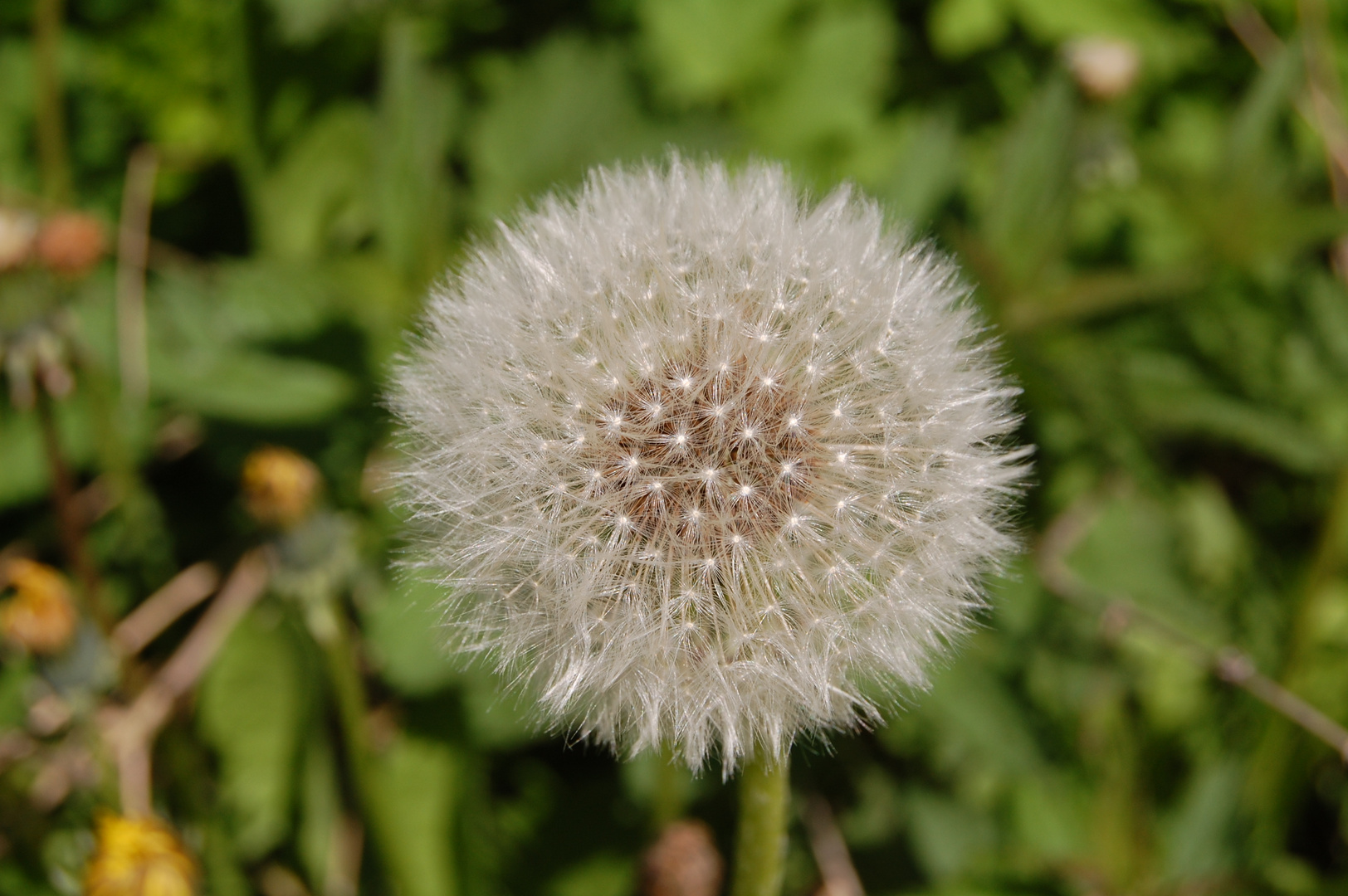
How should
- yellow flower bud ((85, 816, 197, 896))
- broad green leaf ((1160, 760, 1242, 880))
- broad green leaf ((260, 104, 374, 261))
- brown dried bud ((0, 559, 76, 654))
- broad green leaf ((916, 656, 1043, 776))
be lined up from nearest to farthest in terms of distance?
yellow flower bud ((85, 816, 197, 896))
brown dried bud ((0, 559, 76, 654))
broad green leaf ((916, 656, 1043, 776))
broad green leaf ((1160, 760, 1242, 880))
broad green leaf ((260, 104, 374, 261))

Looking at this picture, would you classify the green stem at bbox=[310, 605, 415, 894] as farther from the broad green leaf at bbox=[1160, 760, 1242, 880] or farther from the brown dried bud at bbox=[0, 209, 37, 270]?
the broad green leaf at bbox=[1160, 760, 1242, 880]

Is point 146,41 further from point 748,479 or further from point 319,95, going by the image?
point 748,479

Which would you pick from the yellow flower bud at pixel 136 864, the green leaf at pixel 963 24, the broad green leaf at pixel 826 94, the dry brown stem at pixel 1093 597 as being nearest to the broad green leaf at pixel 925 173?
the broad green leaf at pixel 826 94

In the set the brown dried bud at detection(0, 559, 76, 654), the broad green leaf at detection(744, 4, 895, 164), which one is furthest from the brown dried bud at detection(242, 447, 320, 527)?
the broad green leaf at detection(744, 4, 895, 164)

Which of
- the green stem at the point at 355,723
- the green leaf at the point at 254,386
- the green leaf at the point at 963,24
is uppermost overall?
the green leaf at the point at 963,24

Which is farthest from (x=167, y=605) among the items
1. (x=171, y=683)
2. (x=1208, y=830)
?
(x=1208, y=830)

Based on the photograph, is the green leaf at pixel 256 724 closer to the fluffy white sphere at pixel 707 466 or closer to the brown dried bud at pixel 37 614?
the brown dried bud at pixel 37 614
